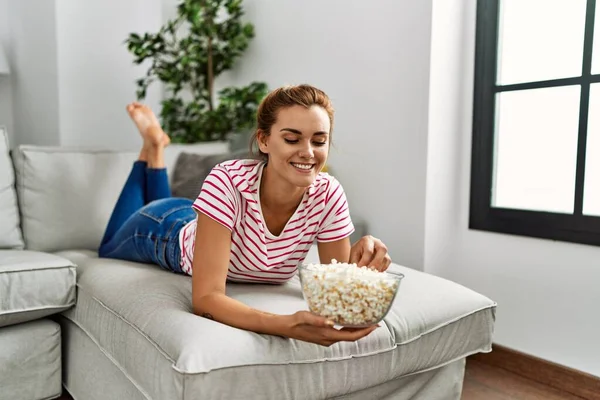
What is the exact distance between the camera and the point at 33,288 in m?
1.63

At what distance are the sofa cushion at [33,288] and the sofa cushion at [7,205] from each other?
328mm

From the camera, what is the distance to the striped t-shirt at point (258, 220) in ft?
4.19

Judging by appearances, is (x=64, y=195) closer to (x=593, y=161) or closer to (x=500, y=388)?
(x=500, y=388)

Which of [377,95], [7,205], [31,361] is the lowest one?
[31,361]

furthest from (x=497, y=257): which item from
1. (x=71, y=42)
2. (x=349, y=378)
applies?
(x=71, y=42)

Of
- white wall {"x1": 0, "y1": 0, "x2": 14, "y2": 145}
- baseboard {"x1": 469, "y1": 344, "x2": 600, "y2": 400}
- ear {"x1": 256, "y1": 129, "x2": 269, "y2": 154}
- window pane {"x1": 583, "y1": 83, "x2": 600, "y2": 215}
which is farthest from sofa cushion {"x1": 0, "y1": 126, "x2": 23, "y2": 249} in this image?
window pane {"x1": 583, "y1": 83, "x2": 600, "y2": 215}

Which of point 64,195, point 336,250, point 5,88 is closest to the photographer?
point 336,250

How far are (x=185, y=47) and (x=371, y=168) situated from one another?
136 cm

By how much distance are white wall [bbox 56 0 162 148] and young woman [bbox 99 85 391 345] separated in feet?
6.77

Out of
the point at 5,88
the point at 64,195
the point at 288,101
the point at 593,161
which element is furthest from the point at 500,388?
the point at 5,88

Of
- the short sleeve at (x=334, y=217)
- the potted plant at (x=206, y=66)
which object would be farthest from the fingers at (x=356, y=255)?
the potted plant at (x=206, y=66)

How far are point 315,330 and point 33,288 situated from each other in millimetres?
1021

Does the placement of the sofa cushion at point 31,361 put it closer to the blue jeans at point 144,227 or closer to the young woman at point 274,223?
the blue jeans at point 144,227

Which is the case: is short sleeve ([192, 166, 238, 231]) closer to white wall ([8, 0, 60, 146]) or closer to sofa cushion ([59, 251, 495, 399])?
sofa cushion ([59, 251, 495, 399])
